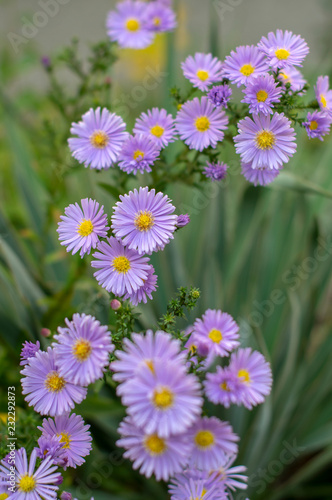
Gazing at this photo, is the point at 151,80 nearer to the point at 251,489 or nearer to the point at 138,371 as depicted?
the point at 251,489

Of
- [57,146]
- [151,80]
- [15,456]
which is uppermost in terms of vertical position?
[151,80]

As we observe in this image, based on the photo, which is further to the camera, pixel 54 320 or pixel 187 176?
pixel 54 320

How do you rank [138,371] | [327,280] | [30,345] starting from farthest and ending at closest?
1. [327,280]
2. [30,345]
3. [138,371]

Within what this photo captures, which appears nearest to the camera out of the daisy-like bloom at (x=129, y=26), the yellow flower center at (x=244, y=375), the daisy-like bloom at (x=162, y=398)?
the daisy-like bloom at (x=162, y=398)

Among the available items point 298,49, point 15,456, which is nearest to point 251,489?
point 15,456

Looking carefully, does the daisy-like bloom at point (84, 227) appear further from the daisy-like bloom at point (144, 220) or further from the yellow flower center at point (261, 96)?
the yellow flower center at point (261, 96)

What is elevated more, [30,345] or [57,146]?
[57,146]

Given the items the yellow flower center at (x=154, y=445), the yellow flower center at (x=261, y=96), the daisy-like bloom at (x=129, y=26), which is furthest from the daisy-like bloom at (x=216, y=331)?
the daisy-like bloom at (x=129, y=26)

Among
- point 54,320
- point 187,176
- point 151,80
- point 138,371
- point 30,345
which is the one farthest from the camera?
point 151,80
